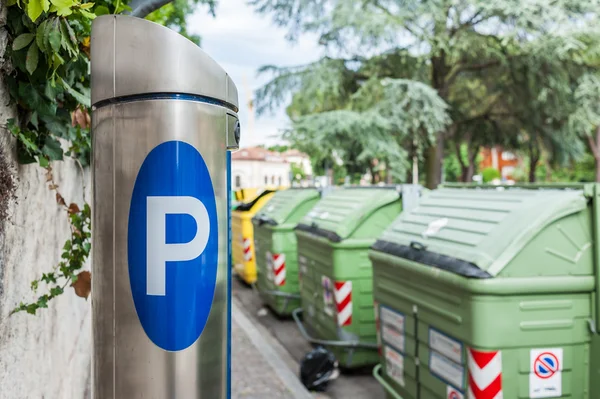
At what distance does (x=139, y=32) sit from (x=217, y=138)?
34 centimetres

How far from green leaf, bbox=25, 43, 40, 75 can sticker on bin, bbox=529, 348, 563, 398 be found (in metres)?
2.77

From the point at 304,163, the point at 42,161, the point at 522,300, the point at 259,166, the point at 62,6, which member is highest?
the point at 259,166

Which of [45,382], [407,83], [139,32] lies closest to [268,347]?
[45,382]

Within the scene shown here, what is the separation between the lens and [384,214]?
5.69 metres

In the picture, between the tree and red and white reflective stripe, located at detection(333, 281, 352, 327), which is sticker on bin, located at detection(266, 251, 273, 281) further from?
the tree

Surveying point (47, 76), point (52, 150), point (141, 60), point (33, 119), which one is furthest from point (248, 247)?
point (141, 60)

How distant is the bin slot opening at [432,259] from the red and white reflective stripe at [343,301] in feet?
3.78

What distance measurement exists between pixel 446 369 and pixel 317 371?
209 centimetres

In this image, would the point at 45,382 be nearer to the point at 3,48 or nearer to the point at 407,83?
the point at 3,48

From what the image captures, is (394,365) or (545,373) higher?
(545,373)

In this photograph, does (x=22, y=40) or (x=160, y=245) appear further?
(x=22, y=40)

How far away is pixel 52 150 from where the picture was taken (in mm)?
2164

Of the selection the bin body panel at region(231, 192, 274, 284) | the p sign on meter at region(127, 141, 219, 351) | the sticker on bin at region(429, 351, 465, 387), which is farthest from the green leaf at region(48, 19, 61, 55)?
the bin body panel at region(231, 192, 274, 284)

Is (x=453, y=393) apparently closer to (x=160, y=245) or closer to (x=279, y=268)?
(x=160, y=245)
